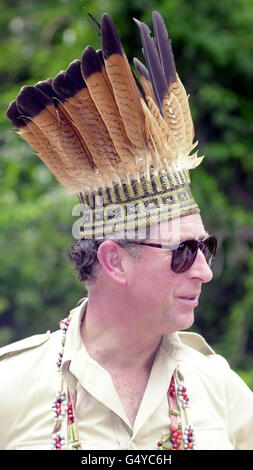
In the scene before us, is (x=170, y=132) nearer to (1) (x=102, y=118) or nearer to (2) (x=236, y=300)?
(1) (x=102, y=118)

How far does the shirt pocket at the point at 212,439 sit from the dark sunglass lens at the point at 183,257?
57 centimetres

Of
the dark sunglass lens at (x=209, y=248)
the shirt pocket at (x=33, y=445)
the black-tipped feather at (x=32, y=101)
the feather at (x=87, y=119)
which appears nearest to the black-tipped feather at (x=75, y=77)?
the feather at (x=87, y=119)

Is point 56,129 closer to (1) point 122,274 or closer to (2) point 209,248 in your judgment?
(1) point 122,274

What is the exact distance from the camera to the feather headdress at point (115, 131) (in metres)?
2.14

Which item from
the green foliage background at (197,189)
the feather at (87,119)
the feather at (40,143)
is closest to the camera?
the feather at (87,119)

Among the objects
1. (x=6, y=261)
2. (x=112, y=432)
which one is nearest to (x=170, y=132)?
(x=112, y=432)

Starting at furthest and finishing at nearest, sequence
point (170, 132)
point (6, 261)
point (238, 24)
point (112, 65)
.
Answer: point (238, 24) < point (6, 261) < point (170, 132) < point (112, 65)

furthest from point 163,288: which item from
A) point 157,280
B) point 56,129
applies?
point 56,129

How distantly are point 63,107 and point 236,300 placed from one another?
174 inches

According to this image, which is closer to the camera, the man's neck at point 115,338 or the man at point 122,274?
the man at point 122,274

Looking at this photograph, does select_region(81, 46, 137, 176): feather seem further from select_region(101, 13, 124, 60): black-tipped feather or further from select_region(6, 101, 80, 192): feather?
select_region(6, 101, 80, 192): feather

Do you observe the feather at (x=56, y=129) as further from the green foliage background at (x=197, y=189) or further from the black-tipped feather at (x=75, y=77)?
the green foliage background at (x=197, y=189)

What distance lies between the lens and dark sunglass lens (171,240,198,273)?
2.21 meters
